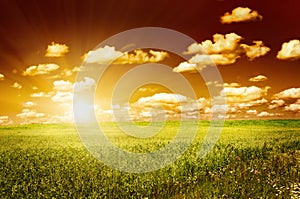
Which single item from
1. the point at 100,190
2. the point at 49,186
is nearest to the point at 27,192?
the point at 49,186

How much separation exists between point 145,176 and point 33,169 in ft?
13.4

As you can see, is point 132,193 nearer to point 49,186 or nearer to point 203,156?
point 49,186

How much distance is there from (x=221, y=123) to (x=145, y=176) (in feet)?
170

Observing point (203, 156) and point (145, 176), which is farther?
point (203, 156)

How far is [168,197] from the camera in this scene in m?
10.4

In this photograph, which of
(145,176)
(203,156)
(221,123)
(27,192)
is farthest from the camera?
(221,123)

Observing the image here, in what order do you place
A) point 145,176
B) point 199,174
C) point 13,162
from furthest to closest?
point 13,162 → point 199,174 → point 145,176

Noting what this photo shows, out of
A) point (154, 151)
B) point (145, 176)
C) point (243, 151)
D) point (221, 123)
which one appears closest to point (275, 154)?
point (243, 151)

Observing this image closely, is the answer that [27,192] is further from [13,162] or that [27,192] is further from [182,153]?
[182,153]

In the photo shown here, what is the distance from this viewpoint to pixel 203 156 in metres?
15.4

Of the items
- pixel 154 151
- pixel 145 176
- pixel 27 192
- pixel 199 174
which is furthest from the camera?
pixel 154 151

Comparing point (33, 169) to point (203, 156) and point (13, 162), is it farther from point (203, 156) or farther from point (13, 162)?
point (203, 156)

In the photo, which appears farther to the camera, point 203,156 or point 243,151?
point 243,151

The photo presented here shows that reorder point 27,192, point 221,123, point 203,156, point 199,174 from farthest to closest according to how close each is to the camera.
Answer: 1. point 221,123
2. point 203,156
3. point 199,174
4. point 27,192
